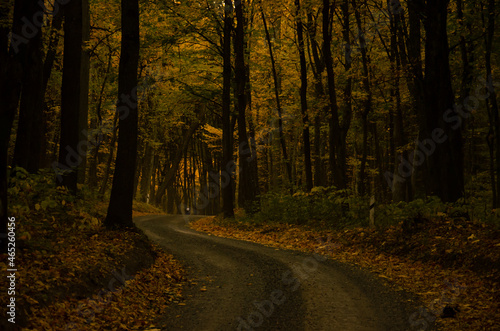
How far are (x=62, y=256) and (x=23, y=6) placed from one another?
15.0ft

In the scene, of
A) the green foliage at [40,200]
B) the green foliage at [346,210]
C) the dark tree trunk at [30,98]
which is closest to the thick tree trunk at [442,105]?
the green foliage at [346,210]

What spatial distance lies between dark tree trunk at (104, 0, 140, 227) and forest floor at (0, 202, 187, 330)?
719mm

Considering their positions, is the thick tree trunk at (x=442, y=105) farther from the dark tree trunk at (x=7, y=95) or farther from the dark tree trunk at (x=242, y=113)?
the dark tree trunk at (x=242, y=113)

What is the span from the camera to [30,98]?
1198 centimetres

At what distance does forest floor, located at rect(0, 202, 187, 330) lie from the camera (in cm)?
611

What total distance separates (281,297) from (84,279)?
3.65 metres

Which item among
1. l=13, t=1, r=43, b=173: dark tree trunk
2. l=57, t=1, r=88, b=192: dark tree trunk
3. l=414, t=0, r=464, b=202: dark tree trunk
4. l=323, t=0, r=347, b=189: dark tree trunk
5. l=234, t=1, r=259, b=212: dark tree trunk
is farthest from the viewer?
l=234, t=1, r=259, b=212: dark tree trunk

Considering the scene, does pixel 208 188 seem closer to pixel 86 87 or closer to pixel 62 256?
pixel 86 87

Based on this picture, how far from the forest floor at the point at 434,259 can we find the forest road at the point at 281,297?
0.58 m

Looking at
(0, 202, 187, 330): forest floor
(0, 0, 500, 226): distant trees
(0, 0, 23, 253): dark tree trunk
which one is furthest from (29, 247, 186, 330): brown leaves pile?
(0, 0, 500, 226): distant trees

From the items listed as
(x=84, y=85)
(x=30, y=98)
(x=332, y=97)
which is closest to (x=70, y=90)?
(x=30, y=98)

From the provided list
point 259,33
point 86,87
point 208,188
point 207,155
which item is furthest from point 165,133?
point 86,87

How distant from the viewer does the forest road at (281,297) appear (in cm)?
689

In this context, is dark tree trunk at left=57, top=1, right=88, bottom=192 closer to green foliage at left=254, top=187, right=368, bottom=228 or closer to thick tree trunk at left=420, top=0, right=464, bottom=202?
green foliage at left=254, top=187, right=368, bottom=228
